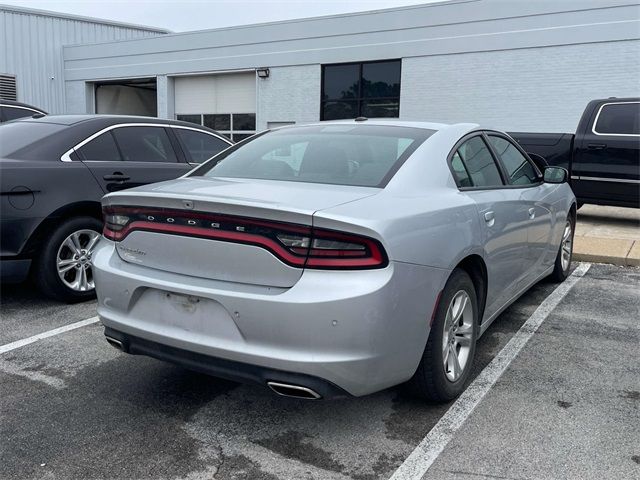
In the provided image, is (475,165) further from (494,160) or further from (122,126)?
(122,126)

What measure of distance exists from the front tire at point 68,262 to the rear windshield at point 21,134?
74cm

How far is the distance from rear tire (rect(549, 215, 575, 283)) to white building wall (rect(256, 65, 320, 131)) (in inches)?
504

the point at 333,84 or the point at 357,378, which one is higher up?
the point at 333,84

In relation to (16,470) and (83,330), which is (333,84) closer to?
(83,330)

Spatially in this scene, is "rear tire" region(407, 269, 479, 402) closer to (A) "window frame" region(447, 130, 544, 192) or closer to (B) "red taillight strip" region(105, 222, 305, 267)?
(A) "window frame" region(447, 130, 544, 192)

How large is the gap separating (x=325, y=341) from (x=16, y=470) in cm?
146

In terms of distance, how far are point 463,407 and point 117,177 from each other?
3546mm

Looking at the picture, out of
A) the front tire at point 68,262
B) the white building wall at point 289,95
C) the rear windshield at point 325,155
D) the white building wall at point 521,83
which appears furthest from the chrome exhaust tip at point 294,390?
the white building wall at point 289,95

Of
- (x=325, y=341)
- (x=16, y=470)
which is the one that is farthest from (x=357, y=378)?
(x=16, y=470)

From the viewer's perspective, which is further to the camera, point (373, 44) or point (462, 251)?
point (373, 44)

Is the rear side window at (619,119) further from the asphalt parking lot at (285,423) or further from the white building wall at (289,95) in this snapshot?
the white building wall at (289,95)

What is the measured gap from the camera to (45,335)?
4207 mm

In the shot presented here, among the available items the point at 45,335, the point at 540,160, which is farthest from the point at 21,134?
the point at 540,160

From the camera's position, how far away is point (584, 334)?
442 cm
